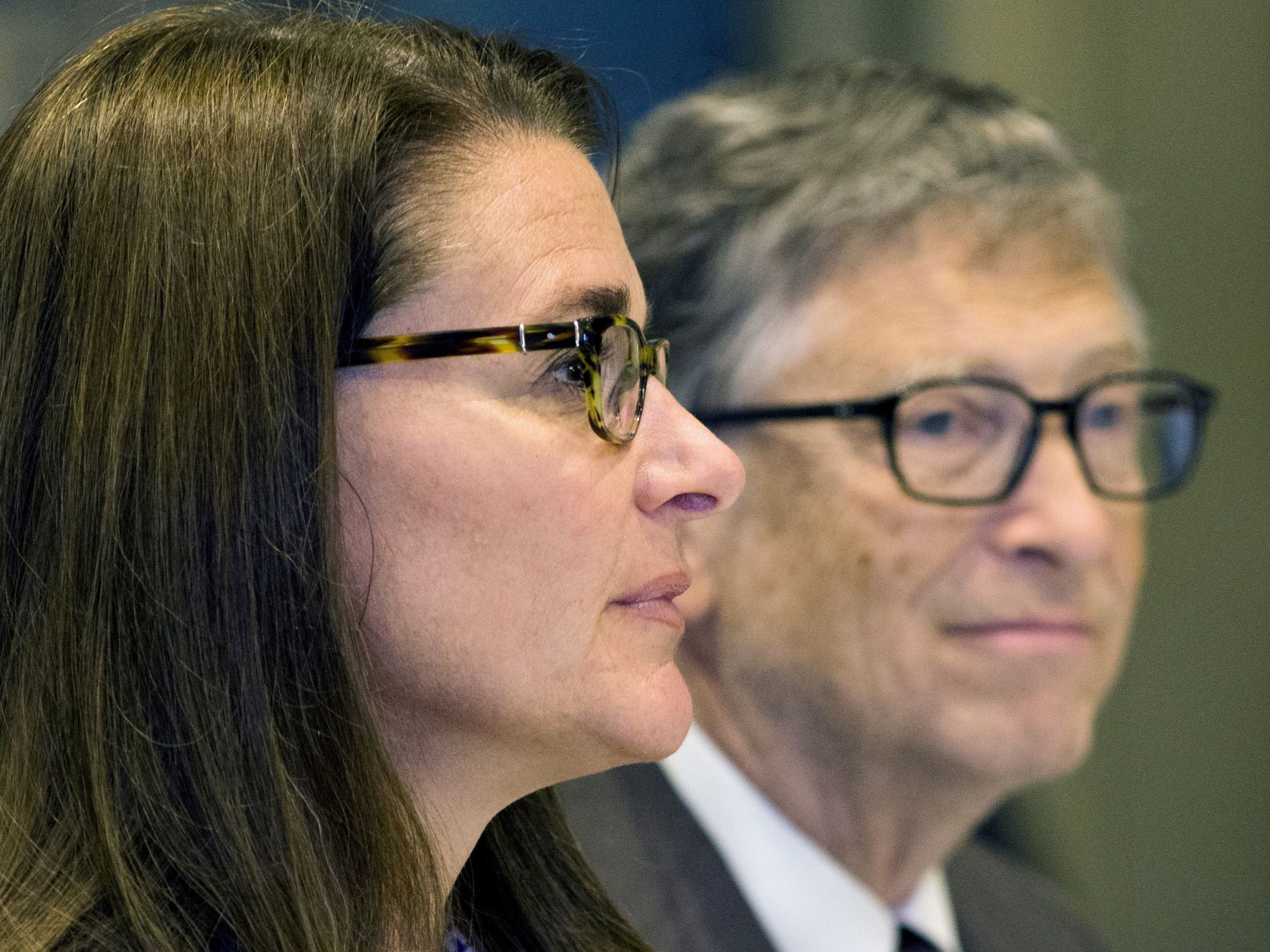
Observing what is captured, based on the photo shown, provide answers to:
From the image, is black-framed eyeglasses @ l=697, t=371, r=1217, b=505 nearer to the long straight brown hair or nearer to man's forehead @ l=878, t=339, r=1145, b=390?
man's forehead @ l=878, t=339, r=1145, b=390

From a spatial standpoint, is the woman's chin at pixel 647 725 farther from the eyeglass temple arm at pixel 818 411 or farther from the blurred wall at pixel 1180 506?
the blurred wall at pixel 1180 506

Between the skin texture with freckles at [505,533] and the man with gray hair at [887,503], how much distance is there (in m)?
0.79

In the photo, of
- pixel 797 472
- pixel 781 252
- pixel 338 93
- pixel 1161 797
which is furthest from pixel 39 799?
pixel 1161 797

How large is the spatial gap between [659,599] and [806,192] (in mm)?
1012

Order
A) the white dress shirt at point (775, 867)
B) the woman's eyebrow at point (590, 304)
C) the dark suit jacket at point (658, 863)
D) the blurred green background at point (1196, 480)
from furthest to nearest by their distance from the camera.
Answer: the blurred green background at point (1196, 480) → the white dress shirt at point (775, 867) → the dark suit jacket at point (658, 863) → the woman's eyebrow at point (590, 304)

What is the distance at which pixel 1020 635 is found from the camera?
204 centimetres

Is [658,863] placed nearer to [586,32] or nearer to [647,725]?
[647,725]

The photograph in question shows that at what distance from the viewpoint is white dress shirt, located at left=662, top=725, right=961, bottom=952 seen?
78.4 inches

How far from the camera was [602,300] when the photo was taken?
1214 millimetres

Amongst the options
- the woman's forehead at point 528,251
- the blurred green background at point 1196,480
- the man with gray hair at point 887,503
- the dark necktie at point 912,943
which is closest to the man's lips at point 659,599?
the woman's forehead at point 528,251

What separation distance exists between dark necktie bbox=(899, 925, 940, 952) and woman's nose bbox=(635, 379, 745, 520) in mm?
1070

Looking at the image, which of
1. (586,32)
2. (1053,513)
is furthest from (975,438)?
(586,32)

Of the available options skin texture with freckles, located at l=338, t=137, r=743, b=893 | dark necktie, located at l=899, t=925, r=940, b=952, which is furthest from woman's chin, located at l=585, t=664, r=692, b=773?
dark necktie, located at l=899, t=925, r=940, b=952

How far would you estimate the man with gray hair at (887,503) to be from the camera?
79.8 inches
